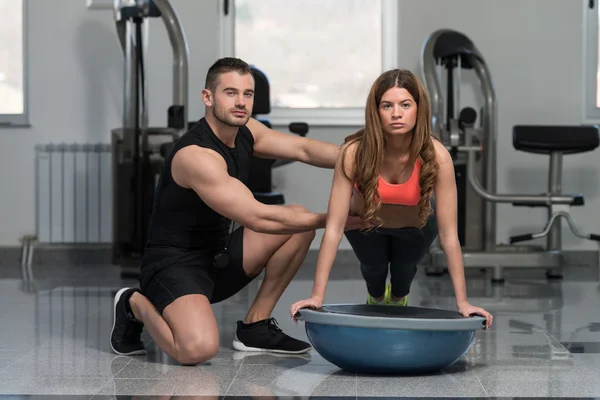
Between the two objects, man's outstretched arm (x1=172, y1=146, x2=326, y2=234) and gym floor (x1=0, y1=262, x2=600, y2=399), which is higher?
man's outstretched arm (x1=172, y1=146, x2=326, y2=234)

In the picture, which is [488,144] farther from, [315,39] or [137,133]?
[137,133]

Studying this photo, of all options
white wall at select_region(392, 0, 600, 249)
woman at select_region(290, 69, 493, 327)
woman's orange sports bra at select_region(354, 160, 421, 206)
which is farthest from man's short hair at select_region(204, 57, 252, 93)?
white wall at select_region(392, 0, 600, 249)

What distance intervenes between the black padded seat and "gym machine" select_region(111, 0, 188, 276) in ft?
6.37

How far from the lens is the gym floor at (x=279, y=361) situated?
95.2 inches

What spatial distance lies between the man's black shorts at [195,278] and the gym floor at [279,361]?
209 millimetres

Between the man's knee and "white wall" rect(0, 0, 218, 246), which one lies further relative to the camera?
"white wall" rect(0, 0, 218, 246)

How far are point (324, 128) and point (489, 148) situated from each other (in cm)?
115

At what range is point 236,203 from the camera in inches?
103

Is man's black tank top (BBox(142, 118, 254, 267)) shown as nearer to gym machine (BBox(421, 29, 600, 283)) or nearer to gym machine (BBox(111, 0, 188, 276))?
gym machine (BBox(111, 0, 188, 276))

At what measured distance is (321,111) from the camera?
5918mm

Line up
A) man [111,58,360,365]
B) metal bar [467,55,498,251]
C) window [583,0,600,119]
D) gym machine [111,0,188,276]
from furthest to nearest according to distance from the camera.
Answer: window [583,0,600,119] → metal bar [467,55,498,251] → gym machine [111,0,188,276] → man [111,58,360,365]

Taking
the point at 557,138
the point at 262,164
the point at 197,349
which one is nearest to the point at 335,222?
the point at 197,349

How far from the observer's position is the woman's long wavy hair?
102 inches

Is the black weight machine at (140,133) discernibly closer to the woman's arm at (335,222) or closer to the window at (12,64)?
the window at (12,64)
